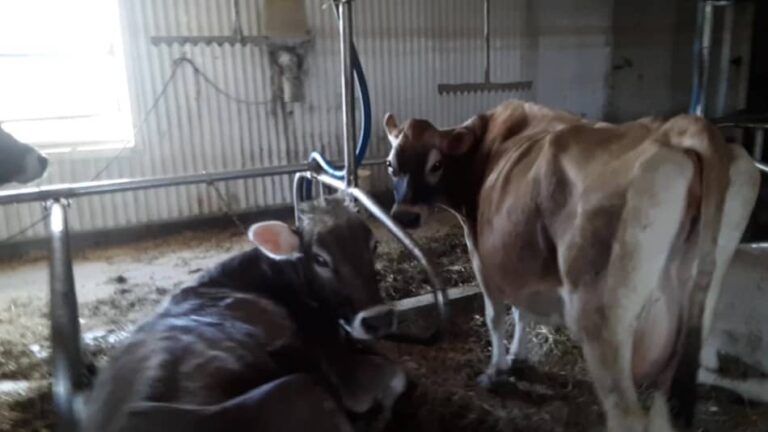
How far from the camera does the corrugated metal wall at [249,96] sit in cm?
572

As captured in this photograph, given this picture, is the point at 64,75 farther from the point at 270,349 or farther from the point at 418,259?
the point at 270,349

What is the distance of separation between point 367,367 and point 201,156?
4326 mm

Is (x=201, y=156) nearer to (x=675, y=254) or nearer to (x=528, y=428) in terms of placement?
(x=528, y=428)

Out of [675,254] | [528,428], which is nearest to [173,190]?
[528,428]

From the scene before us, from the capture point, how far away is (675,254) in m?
1.97

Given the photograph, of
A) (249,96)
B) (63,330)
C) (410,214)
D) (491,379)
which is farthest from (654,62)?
(63,330)

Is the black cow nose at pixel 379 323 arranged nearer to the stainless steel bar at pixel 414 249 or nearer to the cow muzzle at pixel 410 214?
the stainless steel bar at pixel 414 249

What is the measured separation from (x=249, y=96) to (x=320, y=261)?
438cm

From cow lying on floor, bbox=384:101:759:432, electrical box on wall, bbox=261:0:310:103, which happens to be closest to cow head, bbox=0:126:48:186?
electrical box on wall, bbox=261:0:310:103

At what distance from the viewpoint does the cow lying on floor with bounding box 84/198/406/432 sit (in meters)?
1.47

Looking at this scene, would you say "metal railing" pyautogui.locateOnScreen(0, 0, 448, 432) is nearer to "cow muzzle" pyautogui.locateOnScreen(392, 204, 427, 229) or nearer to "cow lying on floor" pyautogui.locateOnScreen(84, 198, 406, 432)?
"cow lying on floor" pyautogui.locateOnScreen(84, 198, 406, 432)

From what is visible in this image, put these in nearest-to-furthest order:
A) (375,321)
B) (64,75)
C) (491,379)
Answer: (375,321), (491,379), (64,75)

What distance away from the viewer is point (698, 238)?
1.91 meters

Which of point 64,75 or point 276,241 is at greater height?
point 64,75
